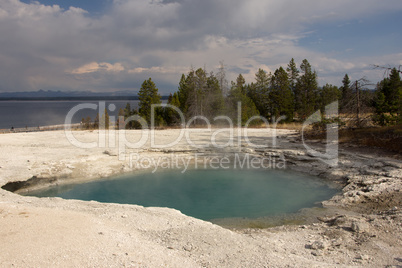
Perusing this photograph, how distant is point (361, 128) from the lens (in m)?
18.1

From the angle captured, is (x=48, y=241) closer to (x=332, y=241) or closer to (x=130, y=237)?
(x=130, y=237)

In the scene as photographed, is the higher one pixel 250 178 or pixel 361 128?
pixel 361 128

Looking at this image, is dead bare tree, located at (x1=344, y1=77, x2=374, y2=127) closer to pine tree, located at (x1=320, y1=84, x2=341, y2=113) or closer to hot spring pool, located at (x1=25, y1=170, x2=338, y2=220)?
hot spring pool, located at (x1=25, y1=170, x2=338, y2=220)

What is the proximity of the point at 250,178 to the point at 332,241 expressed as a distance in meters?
7.79

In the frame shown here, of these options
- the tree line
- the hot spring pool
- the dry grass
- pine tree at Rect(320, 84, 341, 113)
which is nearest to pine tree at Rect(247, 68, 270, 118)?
the tree line

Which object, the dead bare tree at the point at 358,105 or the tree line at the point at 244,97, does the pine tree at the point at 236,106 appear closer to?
the tree line at the point at 244,97

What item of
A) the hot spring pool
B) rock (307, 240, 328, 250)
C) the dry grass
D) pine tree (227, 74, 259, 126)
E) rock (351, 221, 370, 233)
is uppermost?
pine tree (227, 74, 259, 126)

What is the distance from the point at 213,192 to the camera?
12641mm

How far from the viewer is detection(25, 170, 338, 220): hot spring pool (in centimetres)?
1052

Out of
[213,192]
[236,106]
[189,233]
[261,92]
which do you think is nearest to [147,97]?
[236,106]

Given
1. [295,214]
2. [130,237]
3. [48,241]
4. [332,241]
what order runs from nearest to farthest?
[48,241] → [130,237] → [332,241] → [295,214]

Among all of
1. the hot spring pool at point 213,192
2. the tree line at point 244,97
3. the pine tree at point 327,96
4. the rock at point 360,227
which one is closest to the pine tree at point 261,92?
the tree line at point 244,97

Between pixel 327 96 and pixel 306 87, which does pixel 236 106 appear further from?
pixel 327 96

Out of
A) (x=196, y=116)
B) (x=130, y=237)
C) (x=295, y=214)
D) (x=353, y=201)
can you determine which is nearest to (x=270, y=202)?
(x=295, y=214)
